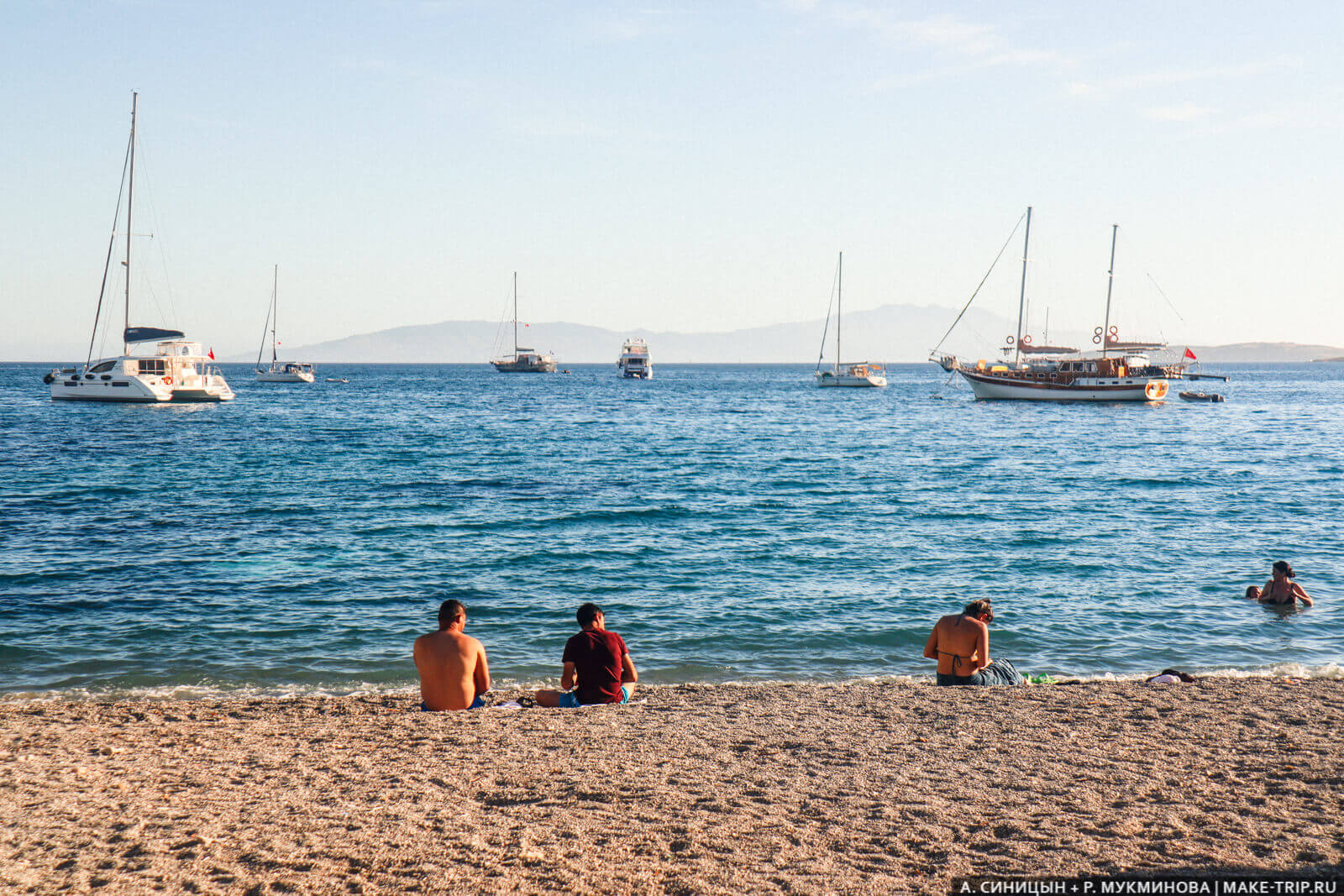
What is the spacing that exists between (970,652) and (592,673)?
413 centimetres

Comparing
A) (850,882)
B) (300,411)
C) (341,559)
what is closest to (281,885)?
(850,882)

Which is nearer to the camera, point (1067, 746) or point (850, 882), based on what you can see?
Result: point (850, 882)

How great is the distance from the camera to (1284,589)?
1473 cm

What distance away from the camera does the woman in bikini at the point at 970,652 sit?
9.98 metres

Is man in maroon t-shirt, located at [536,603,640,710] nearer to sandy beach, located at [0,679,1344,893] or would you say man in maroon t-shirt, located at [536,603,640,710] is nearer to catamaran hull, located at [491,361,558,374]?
sandy beach, located at [0,679,1344,893]

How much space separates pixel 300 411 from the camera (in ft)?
222

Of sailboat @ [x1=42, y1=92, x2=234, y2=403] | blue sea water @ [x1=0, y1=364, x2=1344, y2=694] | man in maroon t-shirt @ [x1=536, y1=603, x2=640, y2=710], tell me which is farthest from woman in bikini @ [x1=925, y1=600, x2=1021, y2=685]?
sailboat @ [x1=42, y1=92, x2=234, y2=403]

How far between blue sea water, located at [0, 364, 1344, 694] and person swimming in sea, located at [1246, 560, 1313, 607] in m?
0.28

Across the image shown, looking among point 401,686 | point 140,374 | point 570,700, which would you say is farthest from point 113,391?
point 570,700

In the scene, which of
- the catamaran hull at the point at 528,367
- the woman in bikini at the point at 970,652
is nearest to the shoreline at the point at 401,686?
the woman in bikini at the point at 970,652

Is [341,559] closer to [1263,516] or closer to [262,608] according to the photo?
[262,608]

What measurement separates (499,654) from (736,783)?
248 inches

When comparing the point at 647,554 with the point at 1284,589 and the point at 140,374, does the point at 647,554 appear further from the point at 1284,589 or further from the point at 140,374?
the point at 140,374

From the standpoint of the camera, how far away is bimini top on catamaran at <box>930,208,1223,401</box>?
249ft
